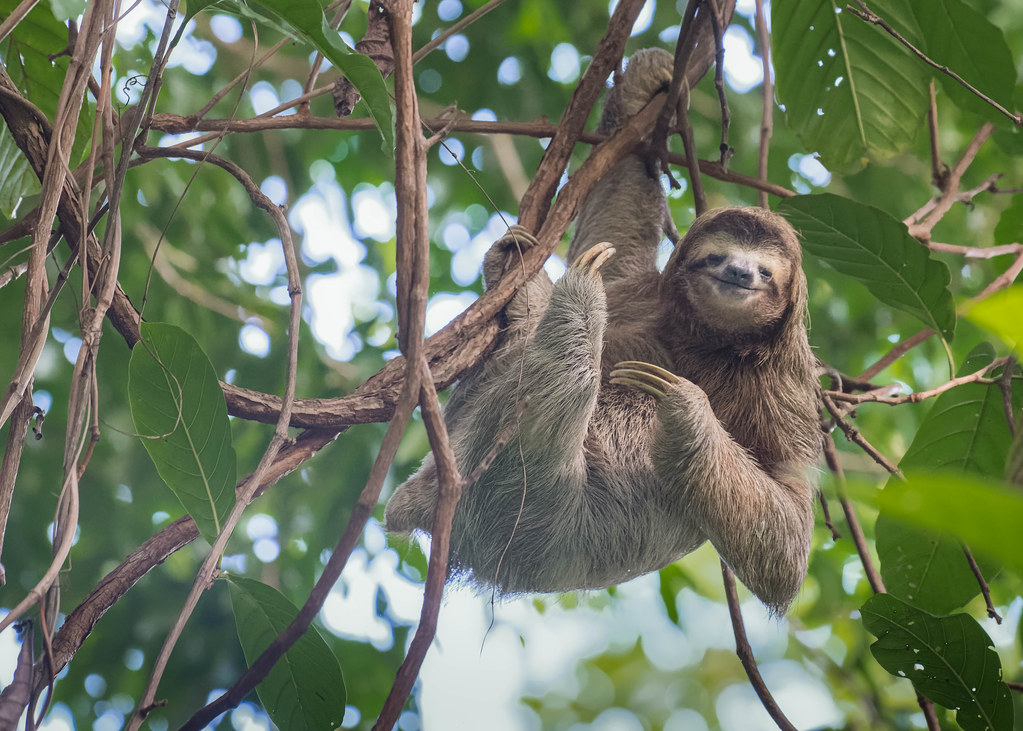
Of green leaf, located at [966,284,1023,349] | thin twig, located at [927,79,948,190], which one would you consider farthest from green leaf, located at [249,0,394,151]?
thin twig, located at [927,79,948,190]

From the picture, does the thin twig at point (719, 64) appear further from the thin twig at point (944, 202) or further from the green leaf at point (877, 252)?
the thin twig at point (944, 202)

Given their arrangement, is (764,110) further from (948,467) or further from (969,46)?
(948,467)

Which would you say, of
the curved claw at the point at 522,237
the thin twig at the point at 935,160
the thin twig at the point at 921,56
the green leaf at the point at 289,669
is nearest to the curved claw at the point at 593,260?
the curved claw at the point at 522,237

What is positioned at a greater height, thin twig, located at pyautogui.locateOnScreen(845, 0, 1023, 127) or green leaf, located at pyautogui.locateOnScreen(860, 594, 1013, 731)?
thin twig, located at pyautogui.locateOnScreen(845, 0, 1023, 127)

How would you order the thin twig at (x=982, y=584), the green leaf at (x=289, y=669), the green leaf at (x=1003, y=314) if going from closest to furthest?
the green leaf at (x=1003, y=314)
the green leaf at (x=289, y=669)
the thin twig at (x=982, y=584)

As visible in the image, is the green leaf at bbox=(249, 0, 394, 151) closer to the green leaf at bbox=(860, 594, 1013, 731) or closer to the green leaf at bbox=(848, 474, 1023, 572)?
the green leaf at bbox=(848, 474, 1023, 572)

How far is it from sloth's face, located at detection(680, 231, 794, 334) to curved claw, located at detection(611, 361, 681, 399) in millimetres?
567

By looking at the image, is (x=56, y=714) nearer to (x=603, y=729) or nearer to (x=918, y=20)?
(x=603, y=729)

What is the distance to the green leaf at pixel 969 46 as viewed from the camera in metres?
3.53

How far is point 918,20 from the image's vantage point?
3.68 metres

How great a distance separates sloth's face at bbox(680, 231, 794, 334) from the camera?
12.4 feet

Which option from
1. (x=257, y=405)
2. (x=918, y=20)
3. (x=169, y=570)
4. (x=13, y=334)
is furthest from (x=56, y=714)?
(x=918, y=20)

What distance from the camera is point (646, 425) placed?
13.0ft

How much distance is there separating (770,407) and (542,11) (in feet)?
13.0
